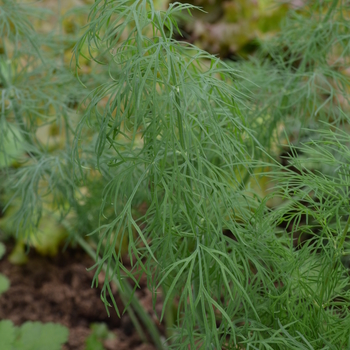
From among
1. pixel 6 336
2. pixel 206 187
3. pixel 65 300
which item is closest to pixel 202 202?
pixel 206 187

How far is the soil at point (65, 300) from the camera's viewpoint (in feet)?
4.80

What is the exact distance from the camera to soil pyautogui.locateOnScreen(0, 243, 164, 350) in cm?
146

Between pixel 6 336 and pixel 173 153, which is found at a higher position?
pixel 173 153

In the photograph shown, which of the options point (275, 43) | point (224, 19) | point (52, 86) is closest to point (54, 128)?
point (52, 86)

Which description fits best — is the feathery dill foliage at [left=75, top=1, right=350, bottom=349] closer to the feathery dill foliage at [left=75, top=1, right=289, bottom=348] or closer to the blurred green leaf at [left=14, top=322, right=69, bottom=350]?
the feathery dill foliage at [left=75, top=1, right=289, bottom=348]

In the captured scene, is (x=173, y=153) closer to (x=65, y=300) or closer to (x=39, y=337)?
(x=39, y=337)

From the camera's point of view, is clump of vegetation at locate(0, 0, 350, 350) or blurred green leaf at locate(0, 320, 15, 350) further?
blurred green leaf at locate(0, 320, 15, 350)

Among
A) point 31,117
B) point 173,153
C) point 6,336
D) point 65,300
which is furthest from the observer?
point 65,300

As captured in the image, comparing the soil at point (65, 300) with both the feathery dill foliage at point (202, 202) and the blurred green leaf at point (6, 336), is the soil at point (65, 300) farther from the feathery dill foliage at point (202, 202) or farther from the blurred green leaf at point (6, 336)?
the feathery dill foliage at point (202, 202)

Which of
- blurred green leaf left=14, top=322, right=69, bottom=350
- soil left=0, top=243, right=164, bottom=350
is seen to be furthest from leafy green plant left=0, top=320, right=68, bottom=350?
soil left=0, top=243, right=164, bottom=350

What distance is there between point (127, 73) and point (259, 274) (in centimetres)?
37

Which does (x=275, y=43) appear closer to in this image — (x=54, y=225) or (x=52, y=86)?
(x=52, y=86)

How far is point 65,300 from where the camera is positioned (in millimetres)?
1605

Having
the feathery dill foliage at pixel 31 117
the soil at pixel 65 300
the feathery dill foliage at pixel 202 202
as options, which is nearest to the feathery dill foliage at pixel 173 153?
the feathery dill foliage at pixel 202 202
